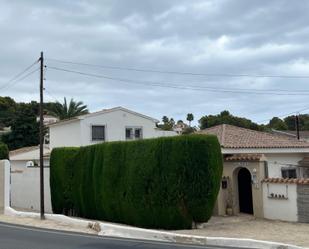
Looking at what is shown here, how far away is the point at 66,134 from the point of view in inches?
1799

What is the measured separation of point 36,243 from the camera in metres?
14.4

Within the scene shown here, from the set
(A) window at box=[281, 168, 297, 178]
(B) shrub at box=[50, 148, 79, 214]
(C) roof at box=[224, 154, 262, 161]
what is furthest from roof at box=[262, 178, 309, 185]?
(B) shrub at box=[50, 148, 79, 214]

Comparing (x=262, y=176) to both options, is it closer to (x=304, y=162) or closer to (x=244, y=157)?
(x=244, y=157)

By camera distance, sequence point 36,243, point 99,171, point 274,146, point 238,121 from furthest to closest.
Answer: point 238,121 → point 274,146 → point 99,171 → point 36,243

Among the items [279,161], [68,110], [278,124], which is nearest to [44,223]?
[279,161]

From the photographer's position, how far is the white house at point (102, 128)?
145ft

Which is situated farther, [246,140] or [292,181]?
[246,140]

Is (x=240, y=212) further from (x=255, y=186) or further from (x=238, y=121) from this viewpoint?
→ (x=238, y=121)

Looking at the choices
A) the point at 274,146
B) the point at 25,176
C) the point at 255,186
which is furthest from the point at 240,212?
the point at 25,176

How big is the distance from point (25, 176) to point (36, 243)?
655 inches

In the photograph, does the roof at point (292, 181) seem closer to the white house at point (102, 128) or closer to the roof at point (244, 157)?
the roof at point (244, 157)

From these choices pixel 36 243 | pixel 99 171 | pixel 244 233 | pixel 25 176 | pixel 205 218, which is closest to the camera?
pixel 36 243

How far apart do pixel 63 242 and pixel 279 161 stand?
14240 mm

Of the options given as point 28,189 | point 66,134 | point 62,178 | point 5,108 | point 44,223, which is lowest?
point 44,223
